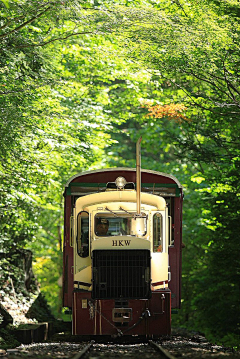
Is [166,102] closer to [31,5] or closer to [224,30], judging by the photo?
[224,30]

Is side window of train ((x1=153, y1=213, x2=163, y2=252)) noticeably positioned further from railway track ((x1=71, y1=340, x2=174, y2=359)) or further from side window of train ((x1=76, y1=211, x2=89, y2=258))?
railway track ((x1=71, y1=340, x2=174, y2=359))

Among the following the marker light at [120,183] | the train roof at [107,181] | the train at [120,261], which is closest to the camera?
the train at [120,261]

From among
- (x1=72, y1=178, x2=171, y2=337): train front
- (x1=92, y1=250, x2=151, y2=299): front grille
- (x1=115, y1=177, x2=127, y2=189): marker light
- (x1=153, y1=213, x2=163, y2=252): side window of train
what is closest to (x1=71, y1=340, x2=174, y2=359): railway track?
(x1=72, y1=178, x2=171, y2=337): train front

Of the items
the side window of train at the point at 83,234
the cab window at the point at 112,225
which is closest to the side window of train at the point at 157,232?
the cab window at the point at 112,225

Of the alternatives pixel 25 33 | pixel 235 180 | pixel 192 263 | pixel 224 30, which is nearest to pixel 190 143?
pixel 235 180

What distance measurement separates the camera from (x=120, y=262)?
43.0ft

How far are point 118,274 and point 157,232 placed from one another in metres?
1.21

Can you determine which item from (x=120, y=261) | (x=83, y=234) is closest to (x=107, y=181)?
(x=83, y=234)

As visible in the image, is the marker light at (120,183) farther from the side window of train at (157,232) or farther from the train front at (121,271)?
the side window of train at (157,232)

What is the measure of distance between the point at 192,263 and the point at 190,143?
34.7ft

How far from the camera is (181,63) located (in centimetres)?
1695

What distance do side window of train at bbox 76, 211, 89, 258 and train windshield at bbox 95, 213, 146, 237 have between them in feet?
0.85

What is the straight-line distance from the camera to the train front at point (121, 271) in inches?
509

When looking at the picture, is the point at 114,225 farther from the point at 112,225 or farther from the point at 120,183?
the point at 120,183
